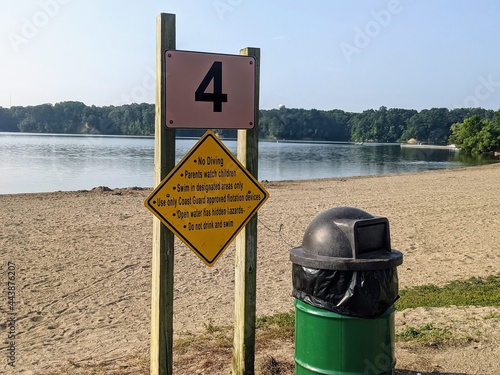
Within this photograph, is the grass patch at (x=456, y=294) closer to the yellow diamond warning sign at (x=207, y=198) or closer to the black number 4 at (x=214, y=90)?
the yellow diamond warning sign at (x=207, y=198)

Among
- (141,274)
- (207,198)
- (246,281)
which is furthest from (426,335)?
(141,274)

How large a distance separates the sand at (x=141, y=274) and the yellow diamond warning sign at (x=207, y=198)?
1.55 meters

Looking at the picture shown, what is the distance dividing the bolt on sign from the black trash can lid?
91 centimetres

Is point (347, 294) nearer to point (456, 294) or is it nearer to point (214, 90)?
point (214, 90)

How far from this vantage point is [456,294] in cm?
678

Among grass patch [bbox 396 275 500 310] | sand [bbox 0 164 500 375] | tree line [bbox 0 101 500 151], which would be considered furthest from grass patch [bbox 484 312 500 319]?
tree line [bbox 0 101 500 151]

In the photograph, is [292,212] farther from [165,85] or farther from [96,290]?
[165,85]

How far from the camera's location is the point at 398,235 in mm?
11688

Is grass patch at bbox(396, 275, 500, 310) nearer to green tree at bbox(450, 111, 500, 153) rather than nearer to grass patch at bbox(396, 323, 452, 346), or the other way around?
grass patch at bbox(396, 323, 452, 346)

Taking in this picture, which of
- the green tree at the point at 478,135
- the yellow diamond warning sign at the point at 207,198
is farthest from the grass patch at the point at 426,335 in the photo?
the green tree at the point at 478,135

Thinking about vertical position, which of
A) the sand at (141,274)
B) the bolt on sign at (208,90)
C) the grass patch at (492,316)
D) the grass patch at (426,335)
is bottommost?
the sand at (141,274)

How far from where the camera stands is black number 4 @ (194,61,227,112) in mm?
3529

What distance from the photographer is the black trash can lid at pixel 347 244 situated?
320cm

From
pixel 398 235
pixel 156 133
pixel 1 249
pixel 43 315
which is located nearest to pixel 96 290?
pixel 43 315
